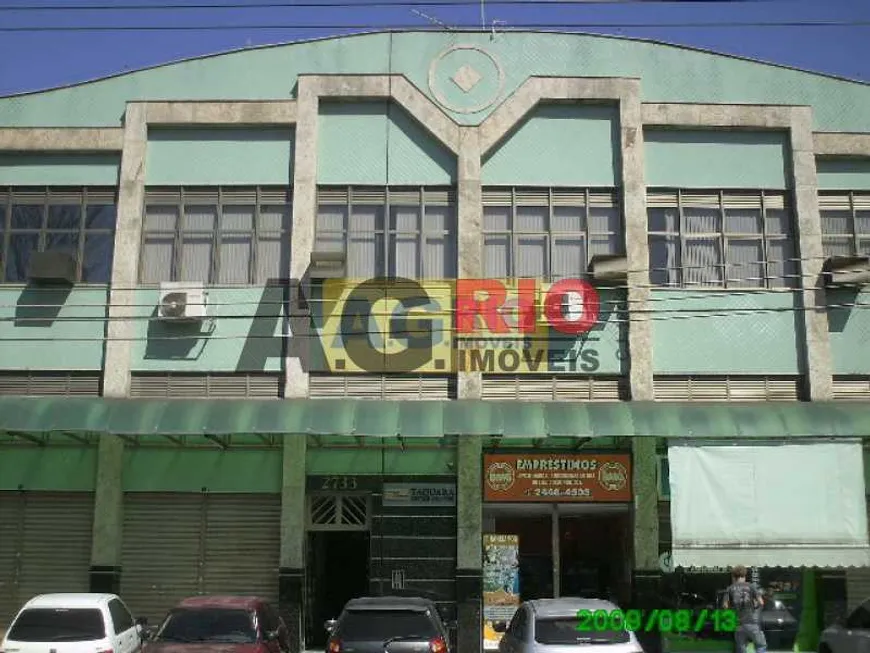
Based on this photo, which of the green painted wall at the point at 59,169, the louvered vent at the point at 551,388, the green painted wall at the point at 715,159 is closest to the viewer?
the louvered vent at the point at 551,388

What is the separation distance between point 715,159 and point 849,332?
4805 mm

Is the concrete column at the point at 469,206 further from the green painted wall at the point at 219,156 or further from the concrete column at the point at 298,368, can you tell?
the green painted wall at the point at 219,156

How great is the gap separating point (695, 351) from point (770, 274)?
8.42 ft

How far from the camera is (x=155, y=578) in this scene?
20.9m

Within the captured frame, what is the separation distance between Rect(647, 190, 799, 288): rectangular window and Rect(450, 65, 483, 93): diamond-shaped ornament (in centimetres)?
472

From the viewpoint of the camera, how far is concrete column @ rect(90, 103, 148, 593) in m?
20.6

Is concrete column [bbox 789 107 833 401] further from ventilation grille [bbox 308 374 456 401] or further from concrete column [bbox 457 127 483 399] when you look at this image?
ventilation grille [bbox 308 374 456 401]

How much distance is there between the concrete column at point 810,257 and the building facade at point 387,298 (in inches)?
2.4

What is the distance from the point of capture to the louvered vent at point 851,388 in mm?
21000

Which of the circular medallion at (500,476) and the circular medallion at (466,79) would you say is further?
the circular medallion at (466,79)

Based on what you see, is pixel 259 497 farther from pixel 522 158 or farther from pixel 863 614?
pixel 863 614

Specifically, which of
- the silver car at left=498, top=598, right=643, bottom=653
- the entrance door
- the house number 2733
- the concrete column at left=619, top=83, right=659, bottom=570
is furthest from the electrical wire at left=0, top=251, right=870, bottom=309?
the silver car at left=498, top=598, right=643, bottom=653

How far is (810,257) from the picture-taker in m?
21.5

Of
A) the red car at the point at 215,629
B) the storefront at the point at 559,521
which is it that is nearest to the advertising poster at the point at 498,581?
the storefront at the point at 559,521
